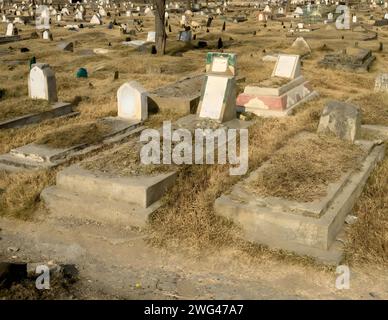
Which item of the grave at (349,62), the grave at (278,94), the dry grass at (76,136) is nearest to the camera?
the dry grass at (76,136)

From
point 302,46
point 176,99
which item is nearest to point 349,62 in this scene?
point 302,46

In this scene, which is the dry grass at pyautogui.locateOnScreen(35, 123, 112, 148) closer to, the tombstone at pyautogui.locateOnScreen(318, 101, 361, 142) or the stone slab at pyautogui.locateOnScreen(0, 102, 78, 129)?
the stone slab at pyautogui.locateOnScreen(0, 102, 78, 129)

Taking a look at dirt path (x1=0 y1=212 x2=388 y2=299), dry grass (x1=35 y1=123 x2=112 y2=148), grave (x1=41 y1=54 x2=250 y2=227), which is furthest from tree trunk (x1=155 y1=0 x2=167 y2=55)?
dirt path (x1=0 y1=212 x2=388 y2=299)

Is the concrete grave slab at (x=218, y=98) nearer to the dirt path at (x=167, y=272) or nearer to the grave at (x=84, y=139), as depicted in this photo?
the grave at (x=84, y=139)

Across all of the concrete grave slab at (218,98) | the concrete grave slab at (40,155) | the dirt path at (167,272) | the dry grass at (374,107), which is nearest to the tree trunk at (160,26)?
the dry grass at (374,107)

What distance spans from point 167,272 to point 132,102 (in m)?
5.52

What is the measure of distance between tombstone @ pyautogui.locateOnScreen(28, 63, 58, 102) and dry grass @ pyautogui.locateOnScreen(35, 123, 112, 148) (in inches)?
101

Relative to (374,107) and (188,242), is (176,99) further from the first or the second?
(188,242)

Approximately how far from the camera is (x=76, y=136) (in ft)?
27.4

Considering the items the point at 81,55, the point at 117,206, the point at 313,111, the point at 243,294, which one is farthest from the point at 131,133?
the point at 81,55

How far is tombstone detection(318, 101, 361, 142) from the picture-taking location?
7699mm

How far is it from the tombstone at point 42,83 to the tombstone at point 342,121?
653cm

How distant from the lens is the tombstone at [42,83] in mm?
10922

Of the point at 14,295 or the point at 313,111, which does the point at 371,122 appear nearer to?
the point at 313,111
